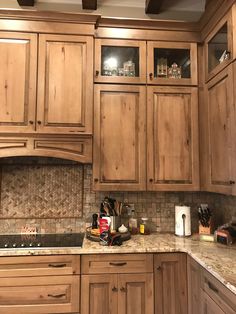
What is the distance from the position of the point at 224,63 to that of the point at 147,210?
54.0 inches

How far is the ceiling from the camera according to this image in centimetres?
257

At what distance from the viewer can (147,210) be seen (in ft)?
8.15

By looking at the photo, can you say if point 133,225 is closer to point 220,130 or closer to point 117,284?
point 117,284

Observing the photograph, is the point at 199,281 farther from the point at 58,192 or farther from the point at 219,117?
the point at 58,192

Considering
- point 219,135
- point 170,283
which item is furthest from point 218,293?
point 219,135

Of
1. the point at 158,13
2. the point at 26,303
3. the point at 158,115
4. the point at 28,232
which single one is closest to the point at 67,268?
the point at 26,303

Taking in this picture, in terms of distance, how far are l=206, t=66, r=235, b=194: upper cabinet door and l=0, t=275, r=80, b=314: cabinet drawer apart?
4.06 feet

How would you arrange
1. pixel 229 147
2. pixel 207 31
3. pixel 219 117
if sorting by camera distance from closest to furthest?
pixel 229 147 → pixel 219 117 → pixel 207 31

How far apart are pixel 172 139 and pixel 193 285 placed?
3.63ft

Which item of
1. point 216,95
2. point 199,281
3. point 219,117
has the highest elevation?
point 216,95

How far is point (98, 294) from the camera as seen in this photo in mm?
1887

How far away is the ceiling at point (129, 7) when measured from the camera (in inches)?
101

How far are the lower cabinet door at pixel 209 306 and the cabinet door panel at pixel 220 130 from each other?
688 millimetres

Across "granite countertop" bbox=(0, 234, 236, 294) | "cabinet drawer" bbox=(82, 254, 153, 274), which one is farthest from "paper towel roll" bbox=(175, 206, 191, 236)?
"cabinet drawer" bbox=(82, 254, 153, 274)
